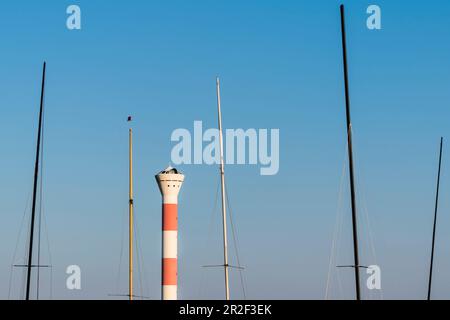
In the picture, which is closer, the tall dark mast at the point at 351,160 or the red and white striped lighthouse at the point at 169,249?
the tall dark mast at the point at 351,160

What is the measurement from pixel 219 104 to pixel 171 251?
690 inches

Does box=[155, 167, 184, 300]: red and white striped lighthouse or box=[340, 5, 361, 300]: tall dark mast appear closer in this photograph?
box=[340, 5, 361, 300]: tall dark mast

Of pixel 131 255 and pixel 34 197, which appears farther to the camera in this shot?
pixel 131 255

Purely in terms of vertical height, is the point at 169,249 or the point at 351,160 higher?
the point at 351,160

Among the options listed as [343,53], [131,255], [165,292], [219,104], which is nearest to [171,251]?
[165,292]

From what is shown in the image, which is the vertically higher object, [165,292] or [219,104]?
[219,104]

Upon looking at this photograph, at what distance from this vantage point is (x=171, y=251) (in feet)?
293

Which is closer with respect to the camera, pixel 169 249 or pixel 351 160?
pixel 351 160
